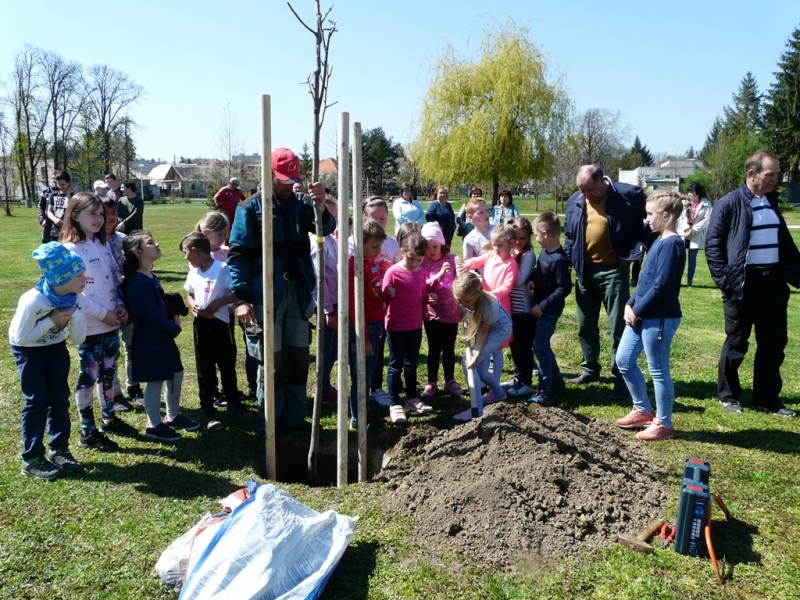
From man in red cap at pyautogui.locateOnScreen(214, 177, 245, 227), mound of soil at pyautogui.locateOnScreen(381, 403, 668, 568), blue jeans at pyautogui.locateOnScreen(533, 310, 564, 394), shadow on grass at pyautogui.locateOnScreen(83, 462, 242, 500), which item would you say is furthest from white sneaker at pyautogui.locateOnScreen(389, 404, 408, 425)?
man in red cap at pyautogui.locateOnScreen(214, 177, 245, 227)

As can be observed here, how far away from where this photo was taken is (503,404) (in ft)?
15.9

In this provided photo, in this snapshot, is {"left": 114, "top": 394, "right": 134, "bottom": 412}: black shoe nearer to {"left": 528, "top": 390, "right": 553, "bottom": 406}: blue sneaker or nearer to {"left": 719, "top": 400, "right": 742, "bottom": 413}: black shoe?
{"left": 528, "top": 390, "right": 553, "bottom": 406}: blue sneaker

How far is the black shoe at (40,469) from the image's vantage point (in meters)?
4.07

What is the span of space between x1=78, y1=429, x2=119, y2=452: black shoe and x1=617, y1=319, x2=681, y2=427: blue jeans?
4008 millimetres

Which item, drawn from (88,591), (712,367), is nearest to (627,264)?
(712,367)

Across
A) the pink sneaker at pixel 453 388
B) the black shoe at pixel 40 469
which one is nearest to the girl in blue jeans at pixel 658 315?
the pink sneaker at pixel 453 388

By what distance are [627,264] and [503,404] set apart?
Result: 6.18 ft

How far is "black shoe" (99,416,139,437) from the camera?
4949 mm

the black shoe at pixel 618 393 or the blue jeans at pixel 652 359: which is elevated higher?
the blue jeans at pixel 652 359

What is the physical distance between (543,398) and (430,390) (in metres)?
1.07

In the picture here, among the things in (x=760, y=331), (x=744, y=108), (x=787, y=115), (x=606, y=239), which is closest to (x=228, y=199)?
(x=606, y=239)

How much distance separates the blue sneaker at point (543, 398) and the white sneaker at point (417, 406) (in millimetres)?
948

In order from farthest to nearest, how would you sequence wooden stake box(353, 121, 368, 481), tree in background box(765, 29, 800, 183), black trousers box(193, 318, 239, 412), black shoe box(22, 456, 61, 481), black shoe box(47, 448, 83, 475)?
tree in background box(765, 29, 800, 183) → black trousers box(193, 318, 239, 412) → black shoe box(47, 448, 83, 475) → black shoe box(22, 456, 61, 481) → wooden stake box(353, 121, 368, 481)

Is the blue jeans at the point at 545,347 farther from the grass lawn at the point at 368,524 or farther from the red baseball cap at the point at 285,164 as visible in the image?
the red baseball cap at the point at 285,164
